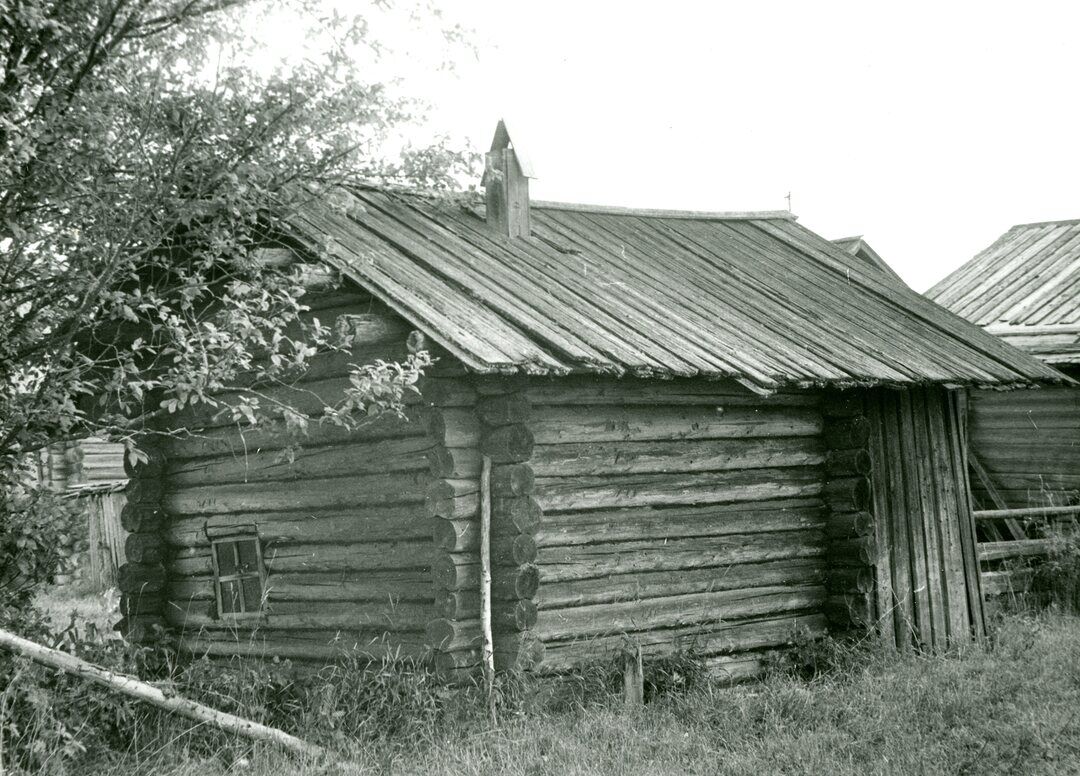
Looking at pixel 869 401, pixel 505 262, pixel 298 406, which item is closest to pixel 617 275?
pixel 505 262

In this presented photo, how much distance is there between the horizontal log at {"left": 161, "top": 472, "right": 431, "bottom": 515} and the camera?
8523 millimetres

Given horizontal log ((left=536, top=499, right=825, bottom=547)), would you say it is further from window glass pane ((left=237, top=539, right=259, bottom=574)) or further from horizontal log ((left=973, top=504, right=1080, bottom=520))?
horizontal log ((left=973, top=504, right=1080, bottom=520))

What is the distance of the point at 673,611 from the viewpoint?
928 centimetres

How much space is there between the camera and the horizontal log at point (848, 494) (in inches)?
410

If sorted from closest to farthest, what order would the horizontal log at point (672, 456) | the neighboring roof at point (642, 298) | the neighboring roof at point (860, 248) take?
1. the neighboring roof at point (642, 298)
2. the horizontal log at point (672, 456)
3. the neighboring roof at point (860, 248)

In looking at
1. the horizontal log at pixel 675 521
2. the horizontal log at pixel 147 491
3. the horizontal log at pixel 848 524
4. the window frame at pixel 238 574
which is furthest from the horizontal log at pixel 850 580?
the horizontal log at pixel 147 491

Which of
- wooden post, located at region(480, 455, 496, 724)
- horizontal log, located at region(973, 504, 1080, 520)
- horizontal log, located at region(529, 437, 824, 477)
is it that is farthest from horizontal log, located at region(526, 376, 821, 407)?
horizontal log, located at region(973, 504, 1080, 520)

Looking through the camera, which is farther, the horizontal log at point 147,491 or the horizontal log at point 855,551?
the horizontal log at point 147,491

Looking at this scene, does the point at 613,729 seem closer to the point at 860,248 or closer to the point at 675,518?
the point at 675,518

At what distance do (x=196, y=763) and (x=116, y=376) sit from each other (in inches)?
96.5

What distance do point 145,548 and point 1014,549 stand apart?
9.29 metres

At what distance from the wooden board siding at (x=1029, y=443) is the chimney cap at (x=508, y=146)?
352 inches

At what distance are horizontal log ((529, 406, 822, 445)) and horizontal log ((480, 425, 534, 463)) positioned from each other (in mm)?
353

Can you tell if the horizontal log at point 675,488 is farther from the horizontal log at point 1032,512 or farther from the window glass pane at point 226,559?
the horizontal log at point 1032,512
